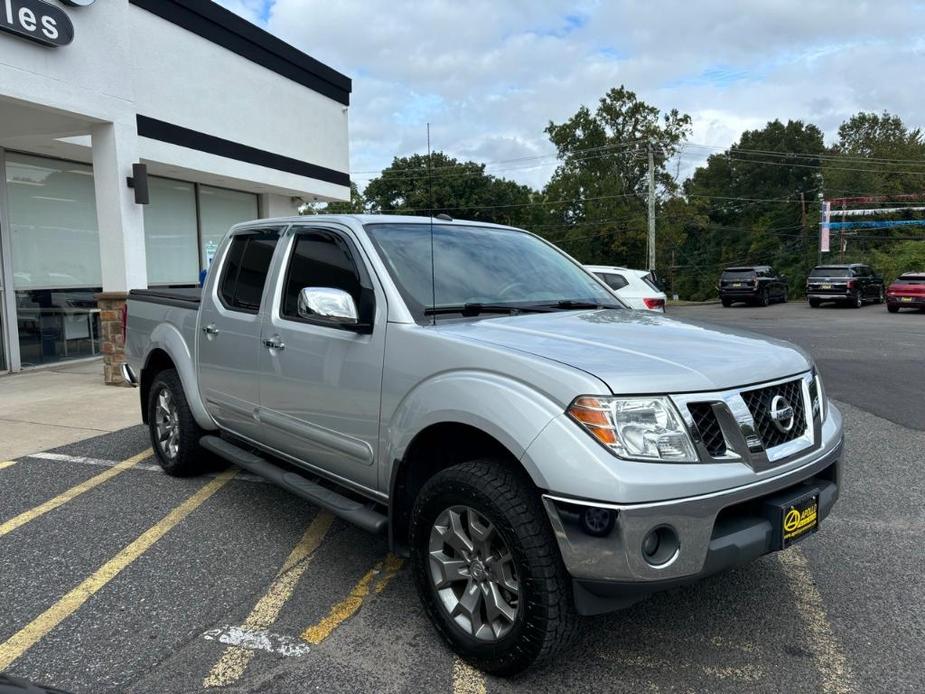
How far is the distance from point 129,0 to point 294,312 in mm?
8543

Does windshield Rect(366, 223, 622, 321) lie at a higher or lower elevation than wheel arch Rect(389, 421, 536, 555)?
higher

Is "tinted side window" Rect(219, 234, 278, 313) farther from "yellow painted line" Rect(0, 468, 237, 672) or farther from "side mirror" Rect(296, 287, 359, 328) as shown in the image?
"yellow painted line" Rect(0, 468, 237, 672)

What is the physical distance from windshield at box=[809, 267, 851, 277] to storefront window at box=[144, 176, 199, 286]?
25768 mm

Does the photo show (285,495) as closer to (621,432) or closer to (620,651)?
(620,651)

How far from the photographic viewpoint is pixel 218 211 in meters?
14.4

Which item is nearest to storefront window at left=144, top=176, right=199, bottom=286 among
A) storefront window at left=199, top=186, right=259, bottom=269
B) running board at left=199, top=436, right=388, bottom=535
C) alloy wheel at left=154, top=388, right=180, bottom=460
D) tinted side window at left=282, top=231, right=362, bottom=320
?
storefront window at left=199, top=186, right=259, bottom=269

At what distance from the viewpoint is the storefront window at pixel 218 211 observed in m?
13.9

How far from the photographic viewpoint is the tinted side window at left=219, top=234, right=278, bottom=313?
441cm

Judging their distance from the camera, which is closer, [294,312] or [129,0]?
[294,312]

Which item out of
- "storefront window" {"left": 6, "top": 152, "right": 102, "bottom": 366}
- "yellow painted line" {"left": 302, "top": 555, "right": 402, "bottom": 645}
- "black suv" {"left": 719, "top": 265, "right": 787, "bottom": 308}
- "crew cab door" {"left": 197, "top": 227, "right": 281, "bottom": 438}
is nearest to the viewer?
"yellow painted line" {"left": 302, "top": 555, "right": 402, "bottom": 645}

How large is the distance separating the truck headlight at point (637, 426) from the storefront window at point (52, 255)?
1094 cm

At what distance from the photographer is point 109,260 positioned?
30.7 ft

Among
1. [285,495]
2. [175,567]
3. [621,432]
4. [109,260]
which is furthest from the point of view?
[109,260]

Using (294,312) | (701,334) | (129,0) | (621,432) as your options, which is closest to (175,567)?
(294,312)
